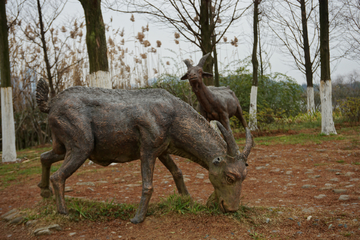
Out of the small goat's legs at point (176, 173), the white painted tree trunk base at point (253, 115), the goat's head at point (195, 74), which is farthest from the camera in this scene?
the white painted tree trunk base at point (253, 115)

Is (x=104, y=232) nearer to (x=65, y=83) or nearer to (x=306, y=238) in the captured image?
(x=306, y=238)

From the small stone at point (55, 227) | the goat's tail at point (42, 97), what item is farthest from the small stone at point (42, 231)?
the goat's tail at point (42, 97)

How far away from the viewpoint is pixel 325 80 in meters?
11.5

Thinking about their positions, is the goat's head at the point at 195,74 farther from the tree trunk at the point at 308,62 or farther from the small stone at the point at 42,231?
the tree trunk at the point at 308,62

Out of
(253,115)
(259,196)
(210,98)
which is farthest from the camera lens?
(253,115)

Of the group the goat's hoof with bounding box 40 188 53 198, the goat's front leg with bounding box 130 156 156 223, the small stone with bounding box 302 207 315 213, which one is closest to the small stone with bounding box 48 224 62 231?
the goat's front leg with bounding box 130 156 156 223

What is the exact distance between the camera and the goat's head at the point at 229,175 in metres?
3.62

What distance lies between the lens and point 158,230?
11.6ft

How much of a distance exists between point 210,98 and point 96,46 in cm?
376

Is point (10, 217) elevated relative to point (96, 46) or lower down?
lower down

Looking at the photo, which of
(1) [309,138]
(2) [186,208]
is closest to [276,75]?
(1) [309,138]

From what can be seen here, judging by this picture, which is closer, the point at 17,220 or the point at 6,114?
the point at 17,220

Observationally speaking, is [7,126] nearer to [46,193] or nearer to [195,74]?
[46,193]

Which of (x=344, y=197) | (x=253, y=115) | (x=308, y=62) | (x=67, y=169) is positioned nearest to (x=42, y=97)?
(x=67, y=169)
